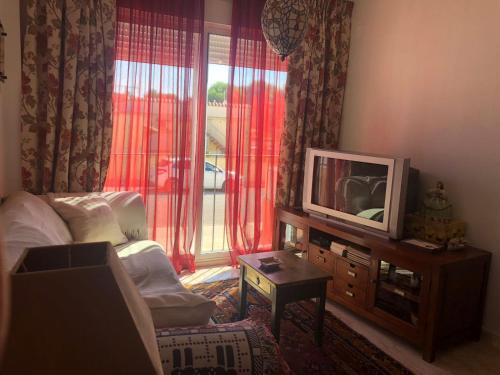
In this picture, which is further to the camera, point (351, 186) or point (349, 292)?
point (351, 186)

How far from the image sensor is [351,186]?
128 inches

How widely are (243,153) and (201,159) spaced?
16.6 inches

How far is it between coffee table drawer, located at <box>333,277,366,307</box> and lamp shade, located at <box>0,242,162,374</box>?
269 centimetres

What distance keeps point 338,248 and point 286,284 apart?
3.04 ft

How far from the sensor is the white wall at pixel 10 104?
288cm

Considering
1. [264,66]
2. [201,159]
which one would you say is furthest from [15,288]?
[264,66]

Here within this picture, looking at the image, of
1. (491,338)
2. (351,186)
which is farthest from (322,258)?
(491,338)

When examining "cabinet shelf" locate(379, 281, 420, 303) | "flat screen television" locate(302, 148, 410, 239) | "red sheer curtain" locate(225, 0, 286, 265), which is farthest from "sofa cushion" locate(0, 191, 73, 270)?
"cabinet shelf" locate(379, 281, 420, 303)

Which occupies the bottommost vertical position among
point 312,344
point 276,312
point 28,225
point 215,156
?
point 312,344

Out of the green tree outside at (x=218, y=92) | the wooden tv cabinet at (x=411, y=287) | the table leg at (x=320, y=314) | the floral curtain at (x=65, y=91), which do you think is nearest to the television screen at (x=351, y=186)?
the wooden tv cabinet at (x=411, y=287)

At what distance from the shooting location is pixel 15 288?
0.50 meters

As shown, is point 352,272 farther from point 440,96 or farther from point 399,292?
point 440,96

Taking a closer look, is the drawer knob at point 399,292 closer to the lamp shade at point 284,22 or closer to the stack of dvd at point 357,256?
the stack of dvd at point 357,256

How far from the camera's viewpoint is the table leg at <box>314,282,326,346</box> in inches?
102
